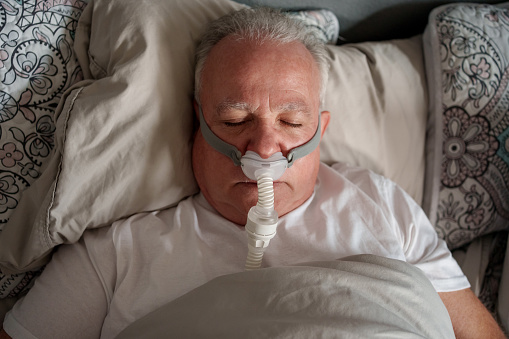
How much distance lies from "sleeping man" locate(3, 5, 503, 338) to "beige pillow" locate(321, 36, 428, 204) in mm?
189

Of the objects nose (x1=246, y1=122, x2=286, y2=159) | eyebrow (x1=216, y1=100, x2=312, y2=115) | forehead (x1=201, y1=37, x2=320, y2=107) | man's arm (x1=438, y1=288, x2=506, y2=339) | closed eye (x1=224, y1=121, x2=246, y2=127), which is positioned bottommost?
man's arm (x1=438, y1=288, x2=506, y2=339)

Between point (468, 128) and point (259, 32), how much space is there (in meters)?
0.82

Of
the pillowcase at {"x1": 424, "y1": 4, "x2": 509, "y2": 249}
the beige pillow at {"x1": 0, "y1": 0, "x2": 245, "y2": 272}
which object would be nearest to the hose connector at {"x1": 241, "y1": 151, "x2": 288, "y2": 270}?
the beige pillow at {"x1": 0, "y1": 0, "x2": 245, "y2": 272}

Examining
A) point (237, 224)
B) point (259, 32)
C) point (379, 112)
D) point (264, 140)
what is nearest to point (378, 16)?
point (379, 112)

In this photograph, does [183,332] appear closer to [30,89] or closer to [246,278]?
[246,278]

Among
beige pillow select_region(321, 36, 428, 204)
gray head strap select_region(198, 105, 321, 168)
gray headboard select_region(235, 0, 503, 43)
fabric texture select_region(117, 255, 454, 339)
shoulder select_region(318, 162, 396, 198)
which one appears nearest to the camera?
fabric texture select_region(117, 255, 454, 339)

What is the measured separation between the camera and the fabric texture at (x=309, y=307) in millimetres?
842

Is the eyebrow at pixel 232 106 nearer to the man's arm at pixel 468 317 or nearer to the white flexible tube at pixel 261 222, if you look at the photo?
the white flexible tube at pixel 261 222

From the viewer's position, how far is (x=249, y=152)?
3.71 feet

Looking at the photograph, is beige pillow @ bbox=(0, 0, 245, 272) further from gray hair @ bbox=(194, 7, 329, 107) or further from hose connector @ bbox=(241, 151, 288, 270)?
hose connector @ bbox=(241, 151, 288, 270)

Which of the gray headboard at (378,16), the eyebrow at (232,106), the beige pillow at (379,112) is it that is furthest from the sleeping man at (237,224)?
the gray headboard at (378,16)

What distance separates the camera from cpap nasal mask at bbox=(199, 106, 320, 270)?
107 cm

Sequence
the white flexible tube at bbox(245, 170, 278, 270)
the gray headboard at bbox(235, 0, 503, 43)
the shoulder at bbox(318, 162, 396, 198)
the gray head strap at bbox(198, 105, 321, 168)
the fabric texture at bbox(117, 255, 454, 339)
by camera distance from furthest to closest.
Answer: the gray headboard at bbox(235, 0, 503, 43) → the shoulder at bbox(318, 162, 396, 198) → the gray head strap at bbox(198, 105, 321, 168) → the white flexible tube at bbox(245, 170, 278, 270) → the fabric texture at bbox(117, 255, 454, 339)

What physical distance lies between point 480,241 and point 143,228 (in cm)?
122
